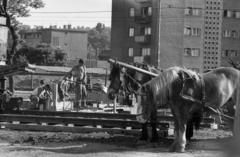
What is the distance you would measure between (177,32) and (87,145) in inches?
2314

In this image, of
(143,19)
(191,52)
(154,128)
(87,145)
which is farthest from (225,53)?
(87,145)

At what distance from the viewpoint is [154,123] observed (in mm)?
12805

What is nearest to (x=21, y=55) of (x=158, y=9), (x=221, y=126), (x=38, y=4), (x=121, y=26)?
(x=121, y=26)

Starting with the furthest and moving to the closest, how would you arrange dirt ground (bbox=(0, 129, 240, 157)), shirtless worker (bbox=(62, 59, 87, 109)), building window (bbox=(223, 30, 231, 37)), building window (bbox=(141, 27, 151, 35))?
building window (bbox=(223, 30, 231, 37)) → building window (bbox=(141, 27, 151, 35)) → shirtless worker (bbox=(62, 59, 87, 109)) → dirt ground (bbox=(0, 129, 240, 157))

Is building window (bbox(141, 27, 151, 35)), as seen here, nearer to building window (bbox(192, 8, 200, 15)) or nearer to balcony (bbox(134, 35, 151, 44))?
balcony (bbox(134, 35, 151, 44))

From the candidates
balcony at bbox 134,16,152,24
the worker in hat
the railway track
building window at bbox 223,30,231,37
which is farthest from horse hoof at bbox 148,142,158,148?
building window at bbox 223,30,231,37

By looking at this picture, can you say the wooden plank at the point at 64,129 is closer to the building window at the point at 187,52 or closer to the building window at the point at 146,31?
the building window at the point at 187,52

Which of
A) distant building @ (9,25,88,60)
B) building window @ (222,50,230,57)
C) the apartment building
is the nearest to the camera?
the apartment building

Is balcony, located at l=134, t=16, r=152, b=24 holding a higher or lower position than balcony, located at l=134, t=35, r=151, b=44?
higher

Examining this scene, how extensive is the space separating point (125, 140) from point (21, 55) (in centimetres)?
8453

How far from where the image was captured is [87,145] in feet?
40.4

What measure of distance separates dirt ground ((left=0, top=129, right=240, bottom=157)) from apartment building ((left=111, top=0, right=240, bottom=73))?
53.2 m

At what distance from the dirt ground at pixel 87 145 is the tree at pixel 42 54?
81068mm

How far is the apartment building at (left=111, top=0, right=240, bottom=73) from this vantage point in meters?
68.8
